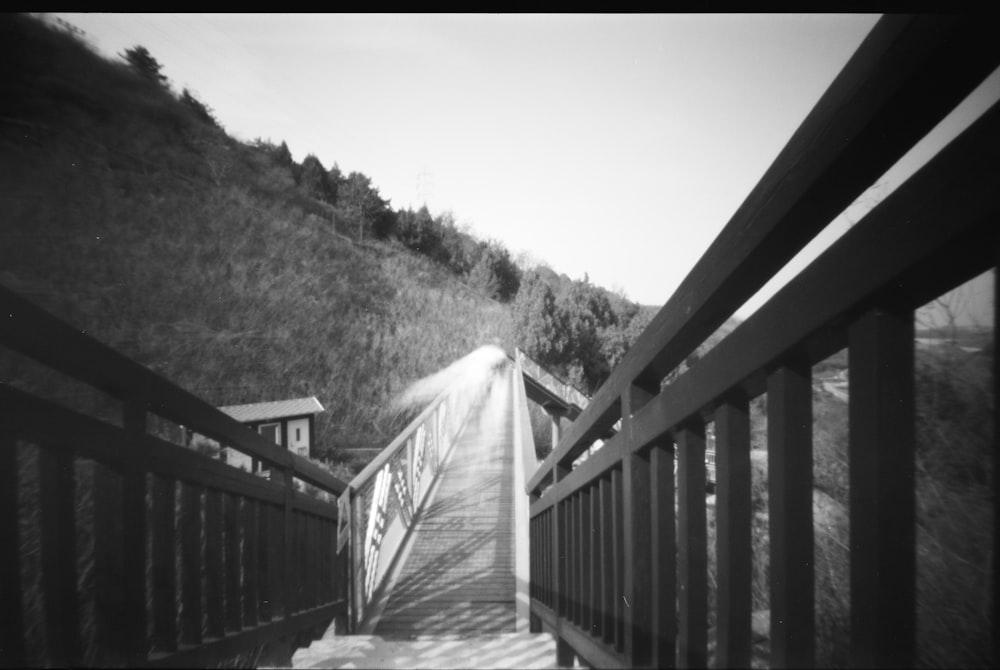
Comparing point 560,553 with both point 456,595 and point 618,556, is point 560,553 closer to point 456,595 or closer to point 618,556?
point 618,556

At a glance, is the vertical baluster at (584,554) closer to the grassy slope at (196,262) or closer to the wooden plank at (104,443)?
the wooden plank at (104,443)

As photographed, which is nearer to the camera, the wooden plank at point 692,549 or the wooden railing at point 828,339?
the wooden railing at point 828,339

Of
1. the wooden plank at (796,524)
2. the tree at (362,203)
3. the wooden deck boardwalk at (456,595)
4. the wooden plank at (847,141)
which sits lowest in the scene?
the wooden deck boardwalk at (456,595)

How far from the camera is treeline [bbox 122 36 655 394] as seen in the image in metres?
5.50

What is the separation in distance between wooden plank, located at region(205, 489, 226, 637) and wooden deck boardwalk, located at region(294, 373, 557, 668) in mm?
775

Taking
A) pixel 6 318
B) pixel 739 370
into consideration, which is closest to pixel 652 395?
pixel 739 370

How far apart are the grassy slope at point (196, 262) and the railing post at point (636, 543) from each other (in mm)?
1887

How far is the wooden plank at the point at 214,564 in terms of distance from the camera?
186 cm

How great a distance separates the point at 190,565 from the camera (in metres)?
1.74

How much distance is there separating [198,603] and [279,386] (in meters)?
7.74

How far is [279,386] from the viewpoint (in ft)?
29.5

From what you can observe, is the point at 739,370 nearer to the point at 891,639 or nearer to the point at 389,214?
the point at 891,639

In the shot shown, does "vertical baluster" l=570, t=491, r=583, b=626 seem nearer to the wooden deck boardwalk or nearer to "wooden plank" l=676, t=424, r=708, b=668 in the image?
the wooden deck boardwalk

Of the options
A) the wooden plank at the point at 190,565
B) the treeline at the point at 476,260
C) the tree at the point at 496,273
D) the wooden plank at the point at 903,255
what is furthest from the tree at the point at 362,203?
the wooden plank at the point at 903,255
